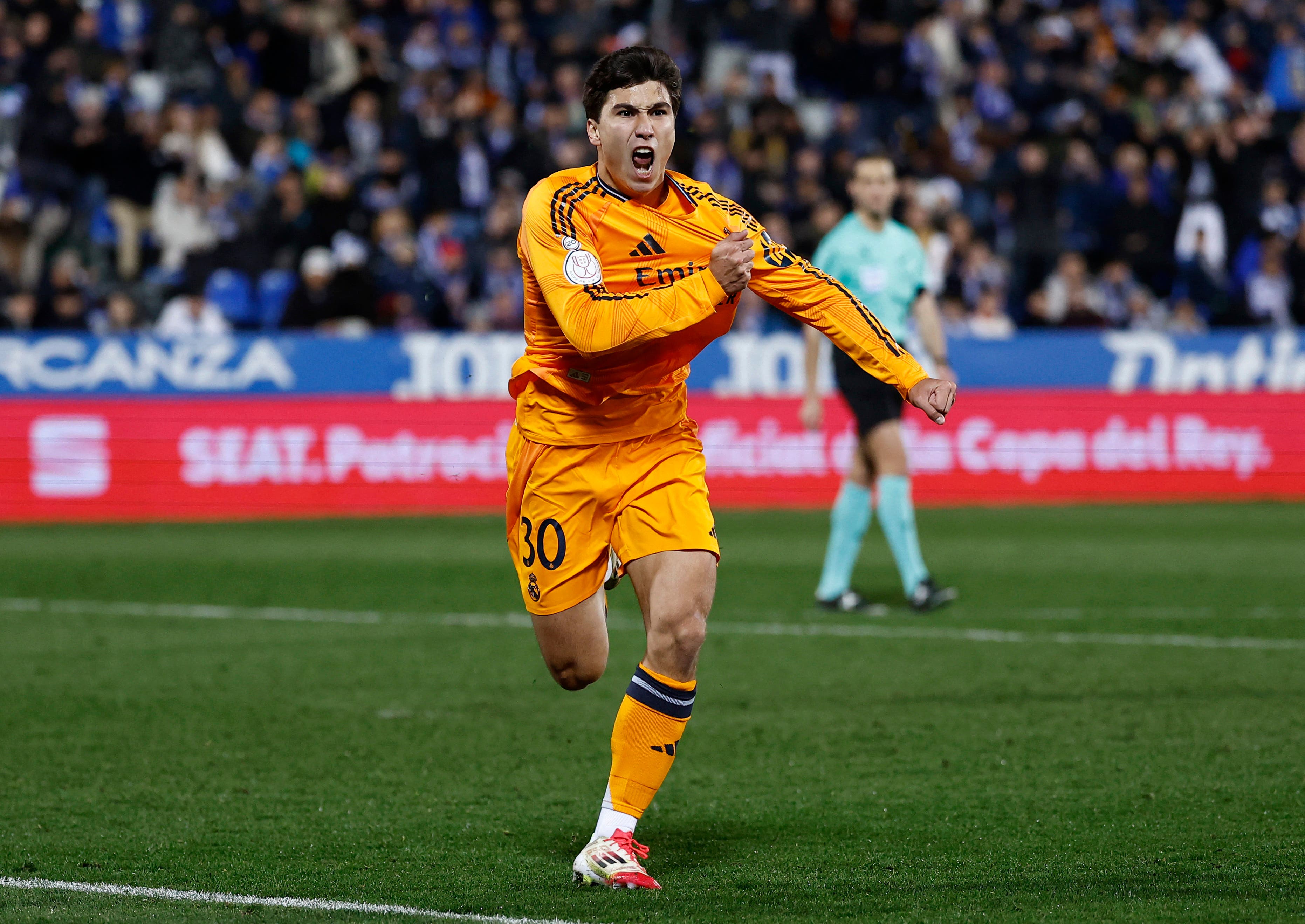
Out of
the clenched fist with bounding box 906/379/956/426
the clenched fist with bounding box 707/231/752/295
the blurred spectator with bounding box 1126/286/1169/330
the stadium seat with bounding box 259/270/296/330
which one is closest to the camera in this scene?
the clenched fist with bounding box 707/231/752/295

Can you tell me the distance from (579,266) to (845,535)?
5606mm

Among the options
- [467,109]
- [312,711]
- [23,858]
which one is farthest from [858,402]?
[467,109]

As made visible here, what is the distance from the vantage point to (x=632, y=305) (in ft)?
14.5

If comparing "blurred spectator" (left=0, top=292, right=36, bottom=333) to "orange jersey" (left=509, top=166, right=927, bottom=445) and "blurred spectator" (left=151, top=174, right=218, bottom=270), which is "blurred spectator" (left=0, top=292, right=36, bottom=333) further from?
"orange jersey" (left=509, top=166, right=927, bottom=445)

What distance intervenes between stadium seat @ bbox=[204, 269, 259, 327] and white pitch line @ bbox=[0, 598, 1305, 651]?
21.5 feet

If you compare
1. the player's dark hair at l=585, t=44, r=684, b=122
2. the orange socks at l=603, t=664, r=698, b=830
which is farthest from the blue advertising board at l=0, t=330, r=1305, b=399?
the orange socks at l=603, t=664, r=698, b=830

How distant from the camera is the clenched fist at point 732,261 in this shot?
172 inches

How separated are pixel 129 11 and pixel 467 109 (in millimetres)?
4070

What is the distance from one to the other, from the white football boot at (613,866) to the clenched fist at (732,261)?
1529 mm

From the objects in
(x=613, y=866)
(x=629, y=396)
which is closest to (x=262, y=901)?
(x=613, y=866)

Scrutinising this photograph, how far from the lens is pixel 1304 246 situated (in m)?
19.4

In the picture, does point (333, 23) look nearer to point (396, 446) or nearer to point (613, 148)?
point (396, 446)

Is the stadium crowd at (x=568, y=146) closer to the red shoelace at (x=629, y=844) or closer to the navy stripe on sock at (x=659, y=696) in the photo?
the navy stripe on sock at (x=659, y=696)

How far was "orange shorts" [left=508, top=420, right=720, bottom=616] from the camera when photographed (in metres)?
4.88
